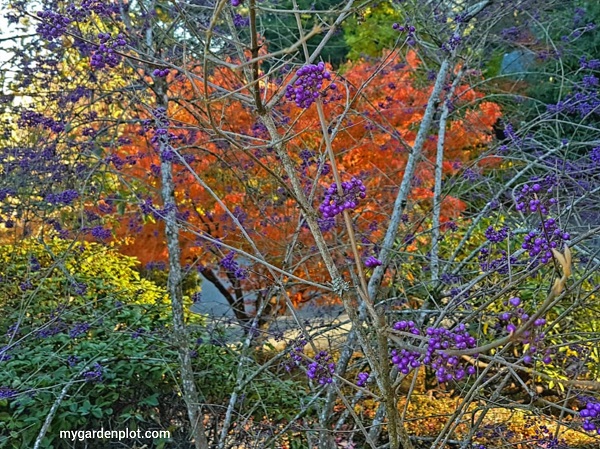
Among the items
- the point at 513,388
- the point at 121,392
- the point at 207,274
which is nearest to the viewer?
the point at 121,392

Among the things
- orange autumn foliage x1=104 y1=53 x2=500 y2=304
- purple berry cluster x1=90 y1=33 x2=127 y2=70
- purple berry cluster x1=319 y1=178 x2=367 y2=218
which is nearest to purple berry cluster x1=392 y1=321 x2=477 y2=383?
purple berry cluster x1=319 y1=178 x2=367 y2=218

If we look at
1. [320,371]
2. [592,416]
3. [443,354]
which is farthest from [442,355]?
[320,371]

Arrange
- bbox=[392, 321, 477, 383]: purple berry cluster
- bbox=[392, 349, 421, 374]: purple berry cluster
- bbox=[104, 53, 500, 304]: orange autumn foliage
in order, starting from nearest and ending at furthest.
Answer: bbox=[392, 321, 477, 383]: purple berry cluster, bbox=[392, 349, 421, 374]: purple berry cluster, bbox=[104, 53, 500, 304]: orange autumn foliage

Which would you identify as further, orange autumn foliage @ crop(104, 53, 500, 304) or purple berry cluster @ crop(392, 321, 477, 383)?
orange autumn foliage @ crop(104, 53, 500, 304)

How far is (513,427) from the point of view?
5.52 metres

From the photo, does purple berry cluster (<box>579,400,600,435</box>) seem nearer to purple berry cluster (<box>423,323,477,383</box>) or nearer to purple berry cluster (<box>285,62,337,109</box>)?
purple berry cluster (<box>423,323,477,383</box>)

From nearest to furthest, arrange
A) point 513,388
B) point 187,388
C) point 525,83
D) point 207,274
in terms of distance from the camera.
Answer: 1. point 187,388
2. point 513,388
3. point 207,274
4. point 525,83

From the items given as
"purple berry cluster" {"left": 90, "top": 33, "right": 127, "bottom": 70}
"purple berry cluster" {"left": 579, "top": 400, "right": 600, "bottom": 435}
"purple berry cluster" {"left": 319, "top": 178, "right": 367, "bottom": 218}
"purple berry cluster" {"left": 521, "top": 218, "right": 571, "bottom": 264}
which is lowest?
"purple berry cluster" {"left": 579, "top": 400, "right": 600, "bottom": 435}

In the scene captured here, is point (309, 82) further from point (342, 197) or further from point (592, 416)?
point (592, 416)

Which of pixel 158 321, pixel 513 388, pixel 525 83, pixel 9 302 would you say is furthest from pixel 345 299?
pixel 525 83

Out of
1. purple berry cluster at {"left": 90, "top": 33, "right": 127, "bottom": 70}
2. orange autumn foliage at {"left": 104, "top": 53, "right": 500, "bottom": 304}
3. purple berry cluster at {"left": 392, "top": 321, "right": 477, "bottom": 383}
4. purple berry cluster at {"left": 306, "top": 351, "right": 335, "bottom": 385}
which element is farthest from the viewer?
orange autumn foliage at {"left": 104, "top": 53, "right": 500, "bottom": 304}

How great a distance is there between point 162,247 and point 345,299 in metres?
5.52

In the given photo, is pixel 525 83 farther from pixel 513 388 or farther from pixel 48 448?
pixel 48 448

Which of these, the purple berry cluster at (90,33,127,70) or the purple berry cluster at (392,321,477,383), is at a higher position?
the purple berry cluster at (90,33,127,70)
